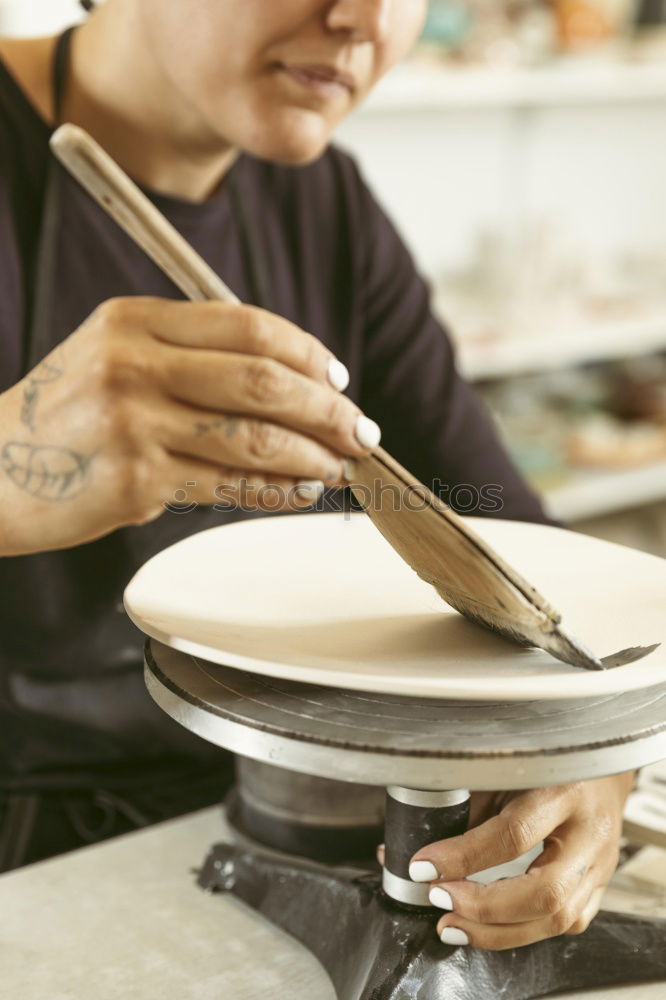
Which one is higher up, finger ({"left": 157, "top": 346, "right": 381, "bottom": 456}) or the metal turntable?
finger ({"left": 157, "top": 346, "right": 381, "bottom": 456})

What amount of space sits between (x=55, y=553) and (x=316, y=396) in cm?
57

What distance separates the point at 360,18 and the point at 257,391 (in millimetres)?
522

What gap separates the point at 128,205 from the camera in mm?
739

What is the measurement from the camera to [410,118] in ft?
9.53

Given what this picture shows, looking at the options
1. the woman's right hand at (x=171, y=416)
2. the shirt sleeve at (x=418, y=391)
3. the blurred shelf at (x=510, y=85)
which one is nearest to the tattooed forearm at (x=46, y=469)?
the woman's right hand at (x=171, y=416)

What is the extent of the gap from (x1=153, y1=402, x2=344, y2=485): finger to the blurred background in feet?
5.97

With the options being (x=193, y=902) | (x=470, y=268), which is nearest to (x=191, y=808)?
(x=193, y=902)

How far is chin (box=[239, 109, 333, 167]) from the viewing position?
3.64 ft

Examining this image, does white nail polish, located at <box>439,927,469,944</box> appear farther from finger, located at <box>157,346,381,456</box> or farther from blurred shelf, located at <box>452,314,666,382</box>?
blurred shelf, located at <box>452,314,666,382</box>

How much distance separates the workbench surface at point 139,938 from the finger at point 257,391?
0.41 meters

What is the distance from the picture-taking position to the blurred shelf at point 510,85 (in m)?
2.41

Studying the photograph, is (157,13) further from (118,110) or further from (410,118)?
(410,118)

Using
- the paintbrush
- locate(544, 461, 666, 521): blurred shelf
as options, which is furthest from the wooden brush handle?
locate(544, 461, 666, 521): blurred shelf

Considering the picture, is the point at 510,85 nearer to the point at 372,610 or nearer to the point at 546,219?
the point at 546,219
